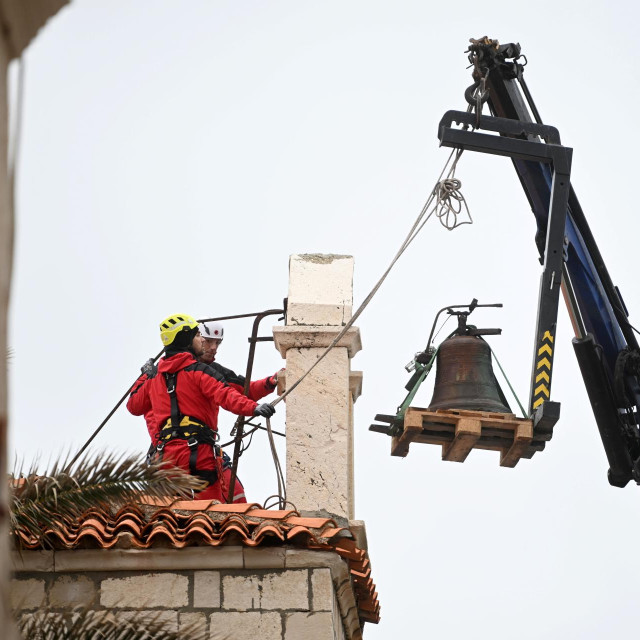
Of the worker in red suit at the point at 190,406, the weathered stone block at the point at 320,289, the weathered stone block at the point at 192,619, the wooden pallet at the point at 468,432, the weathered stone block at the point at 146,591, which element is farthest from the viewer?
the wooden pallet at the point at 468,432

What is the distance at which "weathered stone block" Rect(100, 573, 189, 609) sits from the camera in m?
7.03

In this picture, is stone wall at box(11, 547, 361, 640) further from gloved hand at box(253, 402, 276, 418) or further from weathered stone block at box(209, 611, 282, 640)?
gloved hand at box(253, 402, 276, 418)

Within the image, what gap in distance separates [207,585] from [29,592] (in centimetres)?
91

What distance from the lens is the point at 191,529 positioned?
7.08 m

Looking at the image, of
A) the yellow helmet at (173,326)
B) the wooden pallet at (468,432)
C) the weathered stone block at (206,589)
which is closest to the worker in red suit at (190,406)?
the yellow helmet at (173,326)

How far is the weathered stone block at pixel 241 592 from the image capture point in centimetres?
706

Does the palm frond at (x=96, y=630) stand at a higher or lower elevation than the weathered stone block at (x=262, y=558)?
lower

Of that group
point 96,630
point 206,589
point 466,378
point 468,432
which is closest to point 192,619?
point 206,589

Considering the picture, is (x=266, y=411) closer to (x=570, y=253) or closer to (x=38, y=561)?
(x=38, y=561)

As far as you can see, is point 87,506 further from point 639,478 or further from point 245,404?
point 639,478

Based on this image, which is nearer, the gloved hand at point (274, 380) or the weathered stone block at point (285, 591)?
the weathered stone block at point (285, 591)

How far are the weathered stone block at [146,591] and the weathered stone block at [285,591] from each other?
1.36ft


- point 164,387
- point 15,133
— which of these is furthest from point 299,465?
point 15,133

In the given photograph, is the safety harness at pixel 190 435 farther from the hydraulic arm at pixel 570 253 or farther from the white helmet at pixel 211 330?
the hydraulic arm at pixel 570 253
